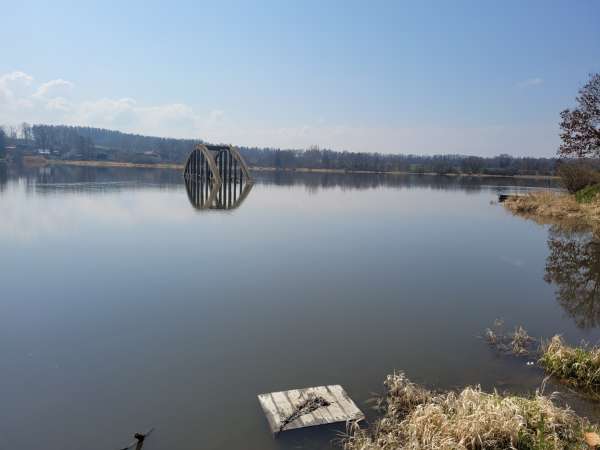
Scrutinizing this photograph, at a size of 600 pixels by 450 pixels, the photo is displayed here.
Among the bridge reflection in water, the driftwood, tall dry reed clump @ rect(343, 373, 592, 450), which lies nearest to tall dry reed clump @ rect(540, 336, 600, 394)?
tall dry reed clump @ rect(343, 373, 592, 450)

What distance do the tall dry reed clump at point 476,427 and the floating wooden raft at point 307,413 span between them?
27 cm

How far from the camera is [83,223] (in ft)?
55.9

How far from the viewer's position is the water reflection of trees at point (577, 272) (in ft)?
30.0

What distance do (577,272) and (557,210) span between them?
15205 mm

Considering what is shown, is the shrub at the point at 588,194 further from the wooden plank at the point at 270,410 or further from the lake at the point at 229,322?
the wooden plank at the point at 270,410

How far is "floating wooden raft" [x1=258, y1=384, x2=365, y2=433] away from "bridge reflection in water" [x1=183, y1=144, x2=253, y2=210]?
72.3 ft

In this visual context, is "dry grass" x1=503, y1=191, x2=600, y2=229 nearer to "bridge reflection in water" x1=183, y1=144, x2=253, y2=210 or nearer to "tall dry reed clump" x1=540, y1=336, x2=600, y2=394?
"tall dry reed clump" x1=540, y1=336, x2=600, y2=394

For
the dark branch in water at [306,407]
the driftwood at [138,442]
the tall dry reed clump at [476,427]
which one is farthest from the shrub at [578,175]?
the driftwood at [138,442]

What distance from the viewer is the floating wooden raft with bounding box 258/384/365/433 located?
452cm

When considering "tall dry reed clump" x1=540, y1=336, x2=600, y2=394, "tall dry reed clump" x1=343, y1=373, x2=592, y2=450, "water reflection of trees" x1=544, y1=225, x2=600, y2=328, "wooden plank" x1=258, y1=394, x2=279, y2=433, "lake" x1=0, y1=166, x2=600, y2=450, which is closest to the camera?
"tall dry reed clump" x1=343, y1=373, x2=592, y2=450

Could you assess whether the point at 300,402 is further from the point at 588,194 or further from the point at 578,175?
the point at 578,175

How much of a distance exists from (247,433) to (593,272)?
1242 centimetres

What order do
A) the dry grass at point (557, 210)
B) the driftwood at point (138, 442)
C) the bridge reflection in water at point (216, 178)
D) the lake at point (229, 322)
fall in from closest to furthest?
1. the driftwood at point (138, 442)
2. the lake at point (229, 322)
3. the dry grass at point (557, 210)
4. the bridge reflection in water at point (216, 178)

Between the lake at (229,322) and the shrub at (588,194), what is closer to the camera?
the lake at (229,322)
